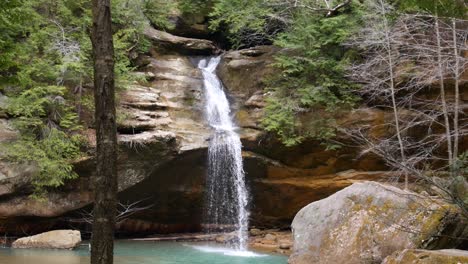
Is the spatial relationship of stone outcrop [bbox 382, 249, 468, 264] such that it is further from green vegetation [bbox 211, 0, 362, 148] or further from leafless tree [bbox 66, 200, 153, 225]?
leafless tree [bbox 66, 200, 153, 225]

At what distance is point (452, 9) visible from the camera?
438 cm

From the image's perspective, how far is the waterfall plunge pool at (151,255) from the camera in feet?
36.8

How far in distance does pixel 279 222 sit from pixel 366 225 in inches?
354

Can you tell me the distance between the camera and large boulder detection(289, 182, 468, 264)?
7910 millimetres

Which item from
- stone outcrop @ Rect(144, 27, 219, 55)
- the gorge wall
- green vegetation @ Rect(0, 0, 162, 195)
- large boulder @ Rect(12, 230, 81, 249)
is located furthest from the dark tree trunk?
stone outcrop @ Rect(144, 27, 219, 55)

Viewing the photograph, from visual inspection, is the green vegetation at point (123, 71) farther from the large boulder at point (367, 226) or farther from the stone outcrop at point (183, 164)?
the large boulder at point (367, 226)

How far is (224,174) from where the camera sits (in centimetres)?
1608

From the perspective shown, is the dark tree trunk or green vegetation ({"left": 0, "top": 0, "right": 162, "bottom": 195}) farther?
green vegetation ({"left": 0, "top": 0, "right": 162, "bottom": 195})

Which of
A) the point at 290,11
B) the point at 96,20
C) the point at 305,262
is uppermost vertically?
the point at 290,11

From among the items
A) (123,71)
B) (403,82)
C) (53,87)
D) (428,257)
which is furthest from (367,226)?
(123,71)

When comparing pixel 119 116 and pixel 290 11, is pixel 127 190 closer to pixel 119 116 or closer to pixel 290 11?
pixel 119 116

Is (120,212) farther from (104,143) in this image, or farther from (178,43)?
(104,143)

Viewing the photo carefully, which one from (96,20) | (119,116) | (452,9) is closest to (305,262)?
(452,9)

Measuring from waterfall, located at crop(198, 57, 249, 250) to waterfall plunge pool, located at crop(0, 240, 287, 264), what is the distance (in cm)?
148
